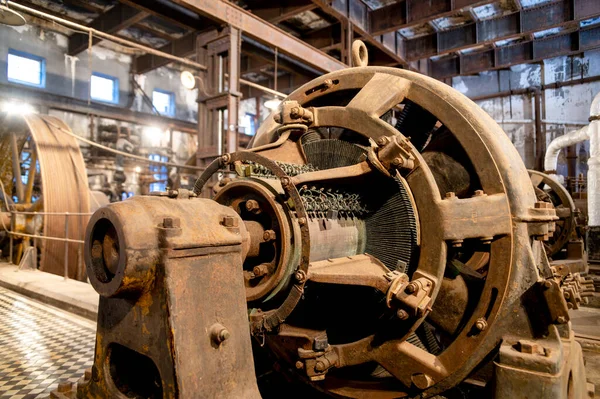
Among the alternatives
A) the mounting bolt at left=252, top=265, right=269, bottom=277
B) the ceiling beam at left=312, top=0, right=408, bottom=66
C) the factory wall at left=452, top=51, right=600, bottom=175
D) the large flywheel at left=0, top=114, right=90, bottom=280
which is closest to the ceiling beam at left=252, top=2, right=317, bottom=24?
the ceiling beam at left=312, top=0, right=408, bottom=66

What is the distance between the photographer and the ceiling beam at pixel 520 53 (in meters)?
9.30

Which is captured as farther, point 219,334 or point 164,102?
point 164,102

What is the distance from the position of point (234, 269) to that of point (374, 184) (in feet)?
3.01

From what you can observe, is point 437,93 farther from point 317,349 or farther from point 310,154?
point 317,349

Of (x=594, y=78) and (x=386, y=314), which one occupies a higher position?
(x=594, y=78)

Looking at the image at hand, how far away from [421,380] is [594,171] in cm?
767

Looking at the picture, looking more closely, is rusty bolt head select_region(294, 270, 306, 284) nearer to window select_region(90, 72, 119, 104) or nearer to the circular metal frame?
the circular metal frame

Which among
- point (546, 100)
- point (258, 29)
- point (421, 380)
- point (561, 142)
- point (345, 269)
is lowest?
point (421, 380)

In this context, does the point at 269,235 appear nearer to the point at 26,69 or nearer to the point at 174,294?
the point at 174,294

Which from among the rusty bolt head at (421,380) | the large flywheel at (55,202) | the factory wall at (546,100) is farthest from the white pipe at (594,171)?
the large flywheel at (55,202)

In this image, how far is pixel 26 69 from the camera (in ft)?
35.7

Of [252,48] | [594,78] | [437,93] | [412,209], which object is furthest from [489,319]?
[594,78]

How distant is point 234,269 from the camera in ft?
4.54

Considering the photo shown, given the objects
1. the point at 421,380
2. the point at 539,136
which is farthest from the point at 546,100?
the point at 421,380
